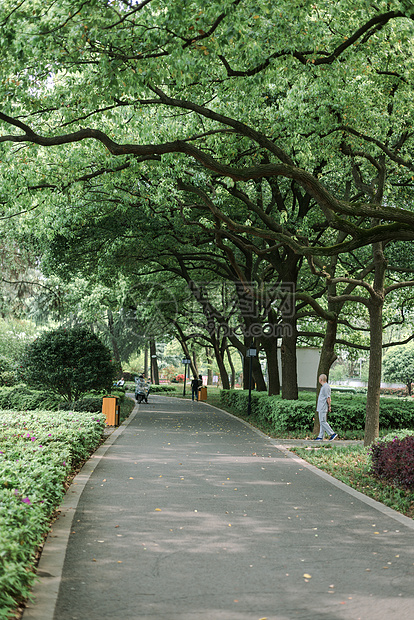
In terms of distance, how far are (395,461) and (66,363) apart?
12.6 metres

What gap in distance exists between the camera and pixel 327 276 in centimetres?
1421

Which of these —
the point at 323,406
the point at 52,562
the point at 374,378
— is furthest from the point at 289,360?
the point at 52,562

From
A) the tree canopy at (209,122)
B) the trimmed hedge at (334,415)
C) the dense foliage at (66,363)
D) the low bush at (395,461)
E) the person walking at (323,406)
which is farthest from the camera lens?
the dense foliage at (66,363)

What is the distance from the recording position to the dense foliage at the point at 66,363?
64.9 ft

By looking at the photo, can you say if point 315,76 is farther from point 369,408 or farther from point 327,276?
point 369,408

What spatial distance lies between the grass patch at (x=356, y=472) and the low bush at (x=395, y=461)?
0.39 feet

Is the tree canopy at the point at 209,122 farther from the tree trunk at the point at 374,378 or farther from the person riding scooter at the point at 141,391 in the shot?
the person riding scooter at the point at 141,391

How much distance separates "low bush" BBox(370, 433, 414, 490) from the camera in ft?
29.9

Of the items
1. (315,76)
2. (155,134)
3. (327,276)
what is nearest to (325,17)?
(315,76)

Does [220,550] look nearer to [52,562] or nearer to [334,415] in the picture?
[52,562]

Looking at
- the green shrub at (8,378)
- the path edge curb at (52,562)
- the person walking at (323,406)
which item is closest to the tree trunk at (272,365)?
the person walking at (323,406)

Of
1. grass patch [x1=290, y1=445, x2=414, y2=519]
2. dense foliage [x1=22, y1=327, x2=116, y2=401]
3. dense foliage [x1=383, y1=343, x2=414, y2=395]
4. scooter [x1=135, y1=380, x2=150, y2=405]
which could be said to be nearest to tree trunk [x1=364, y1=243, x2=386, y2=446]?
grass patch [x1=290, y1=445, x2=414, y2=519]

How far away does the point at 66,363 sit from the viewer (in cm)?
1997

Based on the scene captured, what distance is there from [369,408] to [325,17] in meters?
7.82
